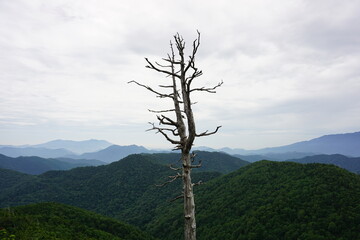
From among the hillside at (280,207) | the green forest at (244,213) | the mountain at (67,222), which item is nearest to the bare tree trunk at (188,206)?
the green forest at (244,213)

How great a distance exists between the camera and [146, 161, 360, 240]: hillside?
187ft

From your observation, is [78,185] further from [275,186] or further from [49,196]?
[275,186]

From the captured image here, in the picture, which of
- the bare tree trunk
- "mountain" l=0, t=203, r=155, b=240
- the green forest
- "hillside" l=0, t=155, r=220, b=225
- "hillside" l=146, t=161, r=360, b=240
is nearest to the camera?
the bare tree trunk

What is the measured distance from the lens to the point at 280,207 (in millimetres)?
70688

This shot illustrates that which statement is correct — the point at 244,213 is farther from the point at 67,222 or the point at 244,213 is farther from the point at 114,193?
the point at 114,193

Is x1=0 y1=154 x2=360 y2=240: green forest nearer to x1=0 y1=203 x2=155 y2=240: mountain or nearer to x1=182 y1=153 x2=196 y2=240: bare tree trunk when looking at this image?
x1=0 y1=203 x2=155 y2=240: mountain

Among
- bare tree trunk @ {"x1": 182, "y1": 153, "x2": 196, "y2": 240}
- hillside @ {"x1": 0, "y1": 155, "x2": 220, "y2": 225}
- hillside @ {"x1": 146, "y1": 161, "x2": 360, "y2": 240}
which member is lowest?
hillside @ {"x1": 0, "y1": 155, "x2": 220, "y2": 225}

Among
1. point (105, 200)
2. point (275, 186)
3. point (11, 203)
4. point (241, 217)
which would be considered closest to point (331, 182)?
point (275, 186)

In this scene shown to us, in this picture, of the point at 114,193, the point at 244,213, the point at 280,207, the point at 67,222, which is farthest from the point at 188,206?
the point at 114,193

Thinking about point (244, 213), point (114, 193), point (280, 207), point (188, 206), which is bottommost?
point (114, 193)

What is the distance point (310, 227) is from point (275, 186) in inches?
1261

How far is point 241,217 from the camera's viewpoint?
264ft

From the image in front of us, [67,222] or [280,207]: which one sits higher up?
[67,222]

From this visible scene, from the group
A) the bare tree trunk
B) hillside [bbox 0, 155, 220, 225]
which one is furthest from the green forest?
the bare tree trunk
